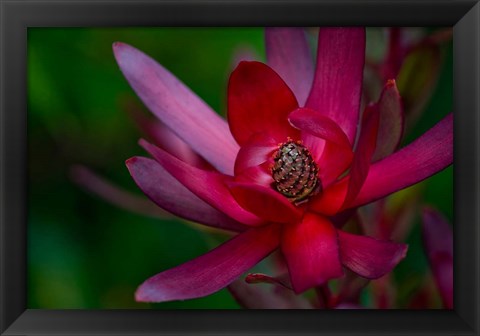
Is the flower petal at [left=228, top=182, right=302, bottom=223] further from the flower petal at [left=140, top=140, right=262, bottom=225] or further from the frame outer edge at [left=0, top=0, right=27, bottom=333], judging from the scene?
the frame outer edge at [left=0, top=0, right=27, bottom=333]

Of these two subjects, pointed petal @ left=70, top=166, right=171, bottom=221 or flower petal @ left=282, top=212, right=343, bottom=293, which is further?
pointed petal @ left=70, top=166, right=171, bottom=221

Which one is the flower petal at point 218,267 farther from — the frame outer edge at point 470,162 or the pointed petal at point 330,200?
the frame outer edge at point 470,162

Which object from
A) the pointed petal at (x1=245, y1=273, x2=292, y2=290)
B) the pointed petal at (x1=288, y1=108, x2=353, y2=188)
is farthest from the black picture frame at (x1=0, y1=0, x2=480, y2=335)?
the pointed petal at (x1=288, y1=108, x2=353, y2=188)

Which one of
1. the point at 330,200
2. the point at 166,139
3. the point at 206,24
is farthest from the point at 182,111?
the point at 330,200

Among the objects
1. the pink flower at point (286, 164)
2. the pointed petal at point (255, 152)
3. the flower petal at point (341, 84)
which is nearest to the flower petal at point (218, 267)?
the pink flower at point (286, 164)

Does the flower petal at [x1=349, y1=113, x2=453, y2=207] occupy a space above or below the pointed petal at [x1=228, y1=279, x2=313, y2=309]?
above
